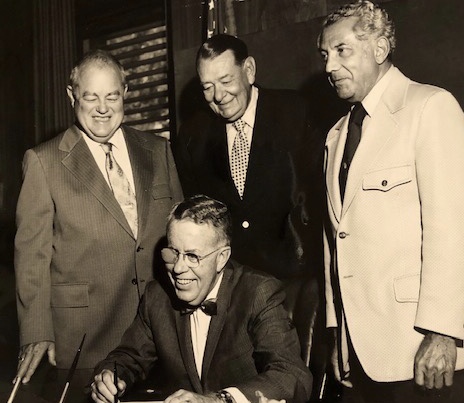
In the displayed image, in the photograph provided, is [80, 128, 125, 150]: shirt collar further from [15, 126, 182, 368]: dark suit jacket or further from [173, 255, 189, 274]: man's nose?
[173, 255, 189, 274]: man's nose

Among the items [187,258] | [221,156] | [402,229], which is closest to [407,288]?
[402,229]

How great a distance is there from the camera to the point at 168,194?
2.95 metres

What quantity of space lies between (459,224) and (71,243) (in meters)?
1.53

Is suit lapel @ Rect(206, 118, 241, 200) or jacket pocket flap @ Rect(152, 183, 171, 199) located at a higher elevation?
suit lapel @ Rect(206, 118, 241, 200)

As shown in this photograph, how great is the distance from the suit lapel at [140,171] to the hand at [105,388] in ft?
2.48

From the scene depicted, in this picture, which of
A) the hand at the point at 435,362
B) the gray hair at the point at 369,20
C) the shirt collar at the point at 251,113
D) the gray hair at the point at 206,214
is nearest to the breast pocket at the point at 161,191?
the shirt collar at the point at 251,113

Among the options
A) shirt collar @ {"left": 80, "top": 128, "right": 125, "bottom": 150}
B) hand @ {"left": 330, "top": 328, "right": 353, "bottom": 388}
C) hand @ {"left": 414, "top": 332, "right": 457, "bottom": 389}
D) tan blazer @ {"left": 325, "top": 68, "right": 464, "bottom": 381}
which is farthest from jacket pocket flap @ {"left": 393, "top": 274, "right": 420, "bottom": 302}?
shirt collar @ {"left": 80, "top": 128, "right": 125, "bottom": 150}

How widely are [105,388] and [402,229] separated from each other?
1068mm

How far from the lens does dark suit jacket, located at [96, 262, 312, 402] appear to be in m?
2.16

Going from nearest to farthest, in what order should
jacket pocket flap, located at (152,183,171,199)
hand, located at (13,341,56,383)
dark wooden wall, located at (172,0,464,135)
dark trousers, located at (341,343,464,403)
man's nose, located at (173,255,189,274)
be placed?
1. dark trousers, located at (341,343,464,403)
2. man's nose, located at (173,255,189,274)
3. hand, located at (13,341,56,383)
4. dark wooden wall, located at (172,0,464,135)
5. jacket pocket flap, located at (152,183,171,199)

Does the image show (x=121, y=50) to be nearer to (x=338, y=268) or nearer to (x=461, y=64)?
(x=461, y=64)

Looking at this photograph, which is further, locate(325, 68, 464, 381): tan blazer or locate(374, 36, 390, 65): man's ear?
locate(374, 36, 390, 65): man's ear

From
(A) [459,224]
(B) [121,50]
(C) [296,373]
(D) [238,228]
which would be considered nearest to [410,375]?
(C) [296,373]

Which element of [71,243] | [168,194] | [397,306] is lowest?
[397,306]
